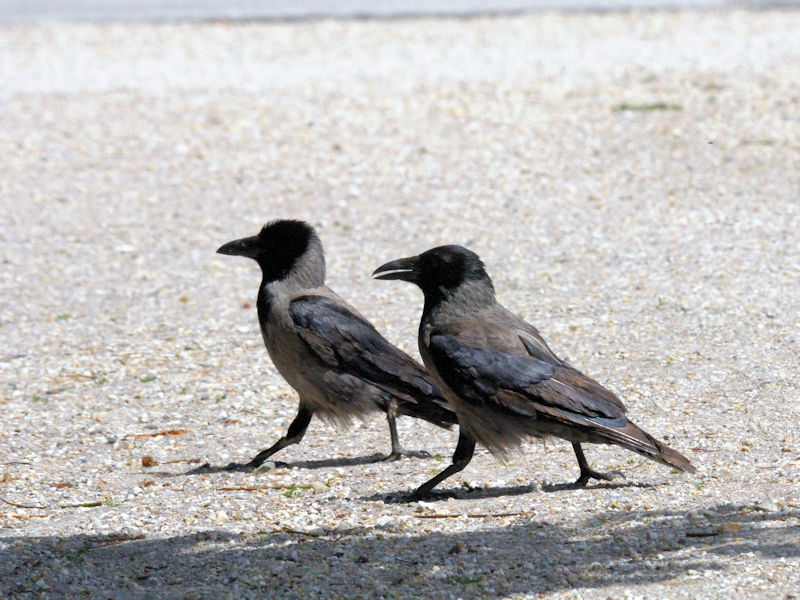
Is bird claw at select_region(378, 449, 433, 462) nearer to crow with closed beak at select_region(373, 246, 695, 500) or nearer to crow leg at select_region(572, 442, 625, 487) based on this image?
crow with closed beak at select_region(373, 246, 695, 500)

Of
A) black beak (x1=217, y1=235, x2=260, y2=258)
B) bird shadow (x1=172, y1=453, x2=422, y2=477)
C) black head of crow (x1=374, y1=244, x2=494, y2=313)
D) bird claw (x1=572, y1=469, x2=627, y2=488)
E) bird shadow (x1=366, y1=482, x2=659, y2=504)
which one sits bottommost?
bird shadow (x1=172, y1=453, x2=422, y2=477)

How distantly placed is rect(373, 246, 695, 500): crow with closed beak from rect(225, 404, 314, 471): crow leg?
3.23ft

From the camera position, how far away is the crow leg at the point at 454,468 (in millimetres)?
6039

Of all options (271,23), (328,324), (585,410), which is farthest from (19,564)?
(271,23)

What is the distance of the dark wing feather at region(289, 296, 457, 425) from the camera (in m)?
6.71

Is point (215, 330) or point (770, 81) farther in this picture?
point (770, 81)

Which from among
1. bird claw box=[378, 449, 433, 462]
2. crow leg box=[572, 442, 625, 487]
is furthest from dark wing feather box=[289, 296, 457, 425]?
crow leg box=[572, 442, 625, 487]

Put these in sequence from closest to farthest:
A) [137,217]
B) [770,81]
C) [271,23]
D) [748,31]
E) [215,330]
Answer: [215,330] < [137,217] < [770,81] < [748,31] < [271,23]

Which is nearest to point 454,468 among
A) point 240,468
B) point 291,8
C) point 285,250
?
point 240,468

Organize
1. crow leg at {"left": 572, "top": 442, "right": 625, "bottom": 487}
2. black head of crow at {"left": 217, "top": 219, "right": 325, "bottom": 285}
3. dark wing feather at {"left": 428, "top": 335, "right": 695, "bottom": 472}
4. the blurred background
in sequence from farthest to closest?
the blurred background, black head of crow at {"left": 217, "top": 219, "right": 325, "bottom": 285}, crow leg at {"left": 572, "top": 442, "right": 625, "bottom": 487}, dark wing feather at {"left": 428, "top": 335, "right": 695, "bottom": 472}

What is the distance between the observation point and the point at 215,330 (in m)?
9.34

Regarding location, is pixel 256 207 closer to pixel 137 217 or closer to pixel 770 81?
pixel 137 217

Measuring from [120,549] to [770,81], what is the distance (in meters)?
11.8

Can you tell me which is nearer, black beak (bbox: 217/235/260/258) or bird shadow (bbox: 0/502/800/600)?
bird shadow (bbox: 0/502/800/600)
